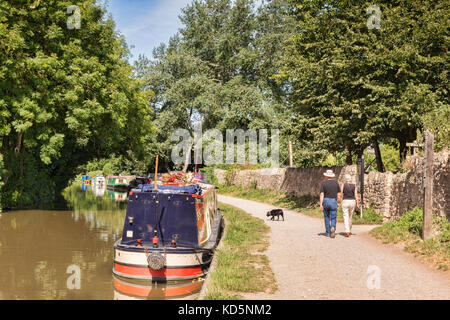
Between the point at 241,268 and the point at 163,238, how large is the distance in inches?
115

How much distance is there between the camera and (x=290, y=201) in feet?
83.6

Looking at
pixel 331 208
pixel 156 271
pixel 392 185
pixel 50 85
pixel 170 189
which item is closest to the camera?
pixel 156 271

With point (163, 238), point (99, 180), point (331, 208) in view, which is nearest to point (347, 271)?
point (331, 208)

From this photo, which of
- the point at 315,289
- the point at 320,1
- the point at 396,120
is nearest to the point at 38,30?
the point at 320,1

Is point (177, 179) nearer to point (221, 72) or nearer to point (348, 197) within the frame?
point (348, 197)

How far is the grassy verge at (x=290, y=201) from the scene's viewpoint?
15789 millimetres

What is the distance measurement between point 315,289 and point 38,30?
20893 mm

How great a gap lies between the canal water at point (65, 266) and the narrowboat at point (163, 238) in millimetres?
311

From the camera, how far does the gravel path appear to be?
21.0 feet

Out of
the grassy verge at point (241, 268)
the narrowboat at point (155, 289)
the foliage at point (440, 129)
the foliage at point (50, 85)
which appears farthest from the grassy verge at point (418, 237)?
the foliage at point (50, 85)
